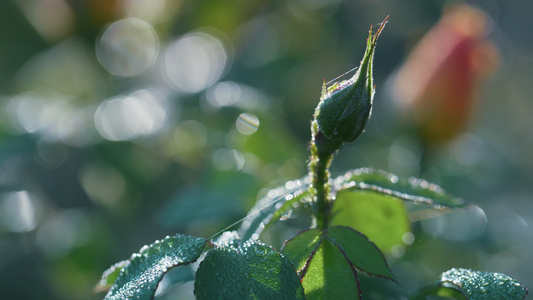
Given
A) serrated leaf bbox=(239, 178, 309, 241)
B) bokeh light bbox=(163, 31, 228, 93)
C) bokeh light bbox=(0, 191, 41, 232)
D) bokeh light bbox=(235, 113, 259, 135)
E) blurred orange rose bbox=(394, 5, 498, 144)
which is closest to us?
serrated leaf bbox=(239, 178, 309, 241)

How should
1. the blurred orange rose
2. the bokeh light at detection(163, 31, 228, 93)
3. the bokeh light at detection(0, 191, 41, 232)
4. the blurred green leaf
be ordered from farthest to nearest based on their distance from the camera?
1. the bokeh light at detection(163, 31, 228, 93)
2. the bokeh light at detection(0, 191, 41, 232)
3. the blurred orange rose
4. the blurred green leaf

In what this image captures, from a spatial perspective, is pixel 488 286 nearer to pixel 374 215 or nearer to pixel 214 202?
pixel 374 215

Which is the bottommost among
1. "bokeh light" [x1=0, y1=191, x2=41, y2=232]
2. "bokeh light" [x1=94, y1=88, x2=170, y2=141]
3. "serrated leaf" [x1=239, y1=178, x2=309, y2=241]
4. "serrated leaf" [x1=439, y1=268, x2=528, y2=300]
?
"serrated leaf" [x1=439, y1=268, x2=528, y2=300]

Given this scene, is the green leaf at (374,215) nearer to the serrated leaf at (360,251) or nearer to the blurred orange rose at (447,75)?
the serrated leaf at (360,251)

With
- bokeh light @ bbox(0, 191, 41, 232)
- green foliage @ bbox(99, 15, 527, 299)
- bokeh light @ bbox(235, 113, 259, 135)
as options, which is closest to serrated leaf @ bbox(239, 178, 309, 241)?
green foliage @ bbox(99, 15, 527, 299)

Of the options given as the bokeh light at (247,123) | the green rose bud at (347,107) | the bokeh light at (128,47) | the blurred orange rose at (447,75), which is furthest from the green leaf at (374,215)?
the bokeh light at (128,47)

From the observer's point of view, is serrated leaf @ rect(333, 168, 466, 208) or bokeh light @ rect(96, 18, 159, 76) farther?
bokeh light @ rect(96, 18, 159, 76)

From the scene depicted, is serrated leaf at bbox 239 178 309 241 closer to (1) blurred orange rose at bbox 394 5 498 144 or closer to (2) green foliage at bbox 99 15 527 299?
(2) green foliage at bbox 99 15 527 299
